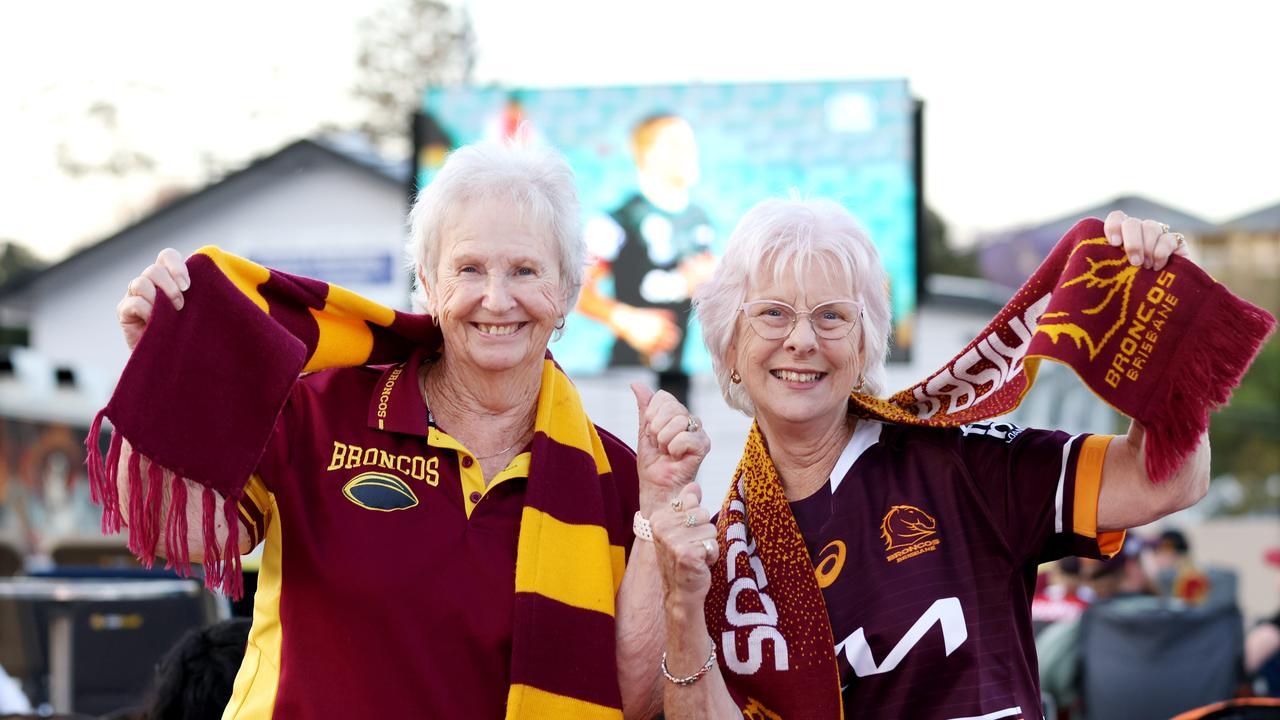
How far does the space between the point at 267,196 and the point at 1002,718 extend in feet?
48.6

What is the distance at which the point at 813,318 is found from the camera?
8.19ft

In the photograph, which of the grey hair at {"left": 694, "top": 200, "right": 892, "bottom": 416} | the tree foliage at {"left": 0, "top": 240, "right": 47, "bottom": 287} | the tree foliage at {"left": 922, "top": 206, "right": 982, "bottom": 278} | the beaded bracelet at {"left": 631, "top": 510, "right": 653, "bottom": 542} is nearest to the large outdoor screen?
the grey hair at {"left": 694, "top": 200, "right": 892, "bottom": 416}

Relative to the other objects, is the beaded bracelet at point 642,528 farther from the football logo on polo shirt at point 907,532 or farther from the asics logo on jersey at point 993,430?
the asics logo on jersey at point 993,430

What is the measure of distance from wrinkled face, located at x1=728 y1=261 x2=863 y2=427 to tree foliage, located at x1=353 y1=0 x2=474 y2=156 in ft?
103

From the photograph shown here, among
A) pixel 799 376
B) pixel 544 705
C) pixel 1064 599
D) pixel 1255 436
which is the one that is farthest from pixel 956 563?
pixel 1255 436

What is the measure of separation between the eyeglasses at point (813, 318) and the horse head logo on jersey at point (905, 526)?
0.34 m

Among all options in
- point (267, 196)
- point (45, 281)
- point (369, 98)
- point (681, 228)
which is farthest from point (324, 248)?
point (369, 98)

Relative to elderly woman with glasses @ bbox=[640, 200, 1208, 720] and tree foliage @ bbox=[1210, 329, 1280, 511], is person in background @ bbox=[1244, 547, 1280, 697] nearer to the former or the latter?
elderly woman with glasses @ bbox=[640, 200, 1208, 720]

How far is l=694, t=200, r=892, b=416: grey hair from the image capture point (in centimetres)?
250

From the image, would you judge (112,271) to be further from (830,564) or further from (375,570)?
(830,564)

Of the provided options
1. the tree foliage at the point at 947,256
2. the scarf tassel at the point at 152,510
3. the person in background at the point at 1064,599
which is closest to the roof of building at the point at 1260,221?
the tree foliage at the point at 947,256

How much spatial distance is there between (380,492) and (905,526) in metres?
0.95

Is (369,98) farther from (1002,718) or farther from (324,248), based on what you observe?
(1002,718)

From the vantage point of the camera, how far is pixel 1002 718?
7.52ft
